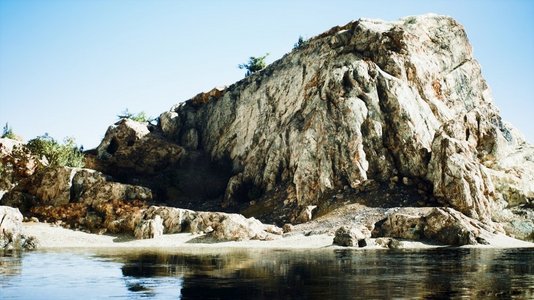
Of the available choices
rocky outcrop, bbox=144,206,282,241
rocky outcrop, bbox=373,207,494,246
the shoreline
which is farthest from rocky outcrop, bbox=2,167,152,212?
rocky outcrop, bbox=373,207,494,246

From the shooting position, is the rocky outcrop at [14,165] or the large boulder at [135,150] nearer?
the rocky outcrop at [14,165]

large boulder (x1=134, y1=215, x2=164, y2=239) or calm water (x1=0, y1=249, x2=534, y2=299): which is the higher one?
large boulder (x1=134, y1=215, x2=164, y2=239)

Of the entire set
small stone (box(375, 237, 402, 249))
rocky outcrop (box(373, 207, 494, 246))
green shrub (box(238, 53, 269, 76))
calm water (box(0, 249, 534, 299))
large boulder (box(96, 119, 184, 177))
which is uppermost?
green shrub (box(238, 53, 269, 76))

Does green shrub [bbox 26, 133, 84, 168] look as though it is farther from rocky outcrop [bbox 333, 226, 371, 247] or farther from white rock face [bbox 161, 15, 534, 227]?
rocky outcrop [bbox 333, 226, 371, 247]

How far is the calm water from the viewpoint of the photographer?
19453 millimetres

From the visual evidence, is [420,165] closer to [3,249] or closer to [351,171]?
[351,171]

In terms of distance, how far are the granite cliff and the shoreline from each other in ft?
9.47

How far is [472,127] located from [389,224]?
28008 mm

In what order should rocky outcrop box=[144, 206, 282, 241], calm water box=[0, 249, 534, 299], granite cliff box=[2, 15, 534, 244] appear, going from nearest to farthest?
calm water box=[0, 249, 534, 299] < rocky outcrop box=[144, 206, 282, 241] < granite cliff box=[2, 15, 534, 244]

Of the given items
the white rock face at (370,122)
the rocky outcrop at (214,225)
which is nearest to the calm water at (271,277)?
the rocky outcrop at (214,225)

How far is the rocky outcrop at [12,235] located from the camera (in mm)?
46719

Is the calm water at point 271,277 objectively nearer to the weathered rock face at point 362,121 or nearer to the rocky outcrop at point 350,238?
the rocky outcrop at point 350,238

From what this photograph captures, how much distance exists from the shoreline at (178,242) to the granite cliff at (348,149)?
9.47 ft

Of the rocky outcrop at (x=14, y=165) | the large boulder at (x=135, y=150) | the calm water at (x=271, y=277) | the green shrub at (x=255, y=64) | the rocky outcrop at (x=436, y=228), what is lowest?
the calm water at (x=271, y=277)
